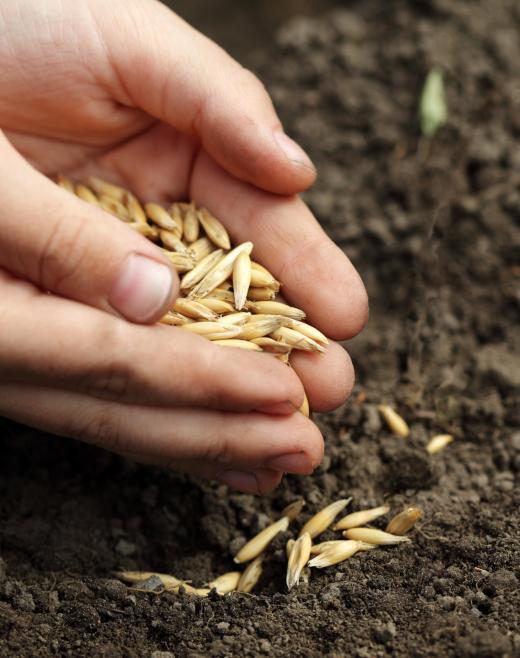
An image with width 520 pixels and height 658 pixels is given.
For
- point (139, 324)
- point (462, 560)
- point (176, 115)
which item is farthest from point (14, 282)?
point (462, 560)

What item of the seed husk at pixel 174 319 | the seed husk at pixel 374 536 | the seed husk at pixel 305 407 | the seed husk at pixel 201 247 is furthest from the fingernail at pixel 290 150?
the seed husk at pixel 374 536

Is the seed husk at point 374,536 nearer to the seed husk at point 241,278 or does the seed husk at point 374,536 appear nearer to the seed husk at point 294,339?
the seed husk at point 294,339

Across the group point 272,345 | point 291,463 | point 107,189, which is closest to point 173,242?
point 107,189

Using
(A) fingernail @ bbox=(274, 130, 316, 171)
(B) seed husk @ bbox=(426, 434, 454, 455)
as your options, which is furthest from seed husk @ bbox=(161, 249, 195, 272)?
(B) seed husk @ bbox=(426, 434, 454, 455)

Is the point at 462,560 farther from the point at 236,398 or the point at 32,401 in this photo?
the point at 32,401

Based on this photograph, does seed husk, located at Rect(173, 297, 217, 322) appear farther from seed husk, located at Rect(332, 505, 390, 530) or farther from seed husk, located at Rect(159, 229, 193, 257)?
seed husk, located at Rect(332, 505, 390, 530)
